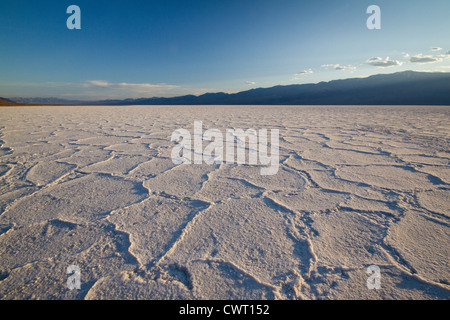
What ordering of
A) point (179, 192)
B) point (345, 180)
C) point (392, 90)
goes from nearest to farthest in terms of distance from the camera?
point (179, 192) < point (345, 180) < point (392, 90)

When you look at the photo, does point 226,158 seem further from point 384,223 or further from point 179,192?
point 384,223

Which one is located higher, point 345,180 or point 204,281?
point 345,180
